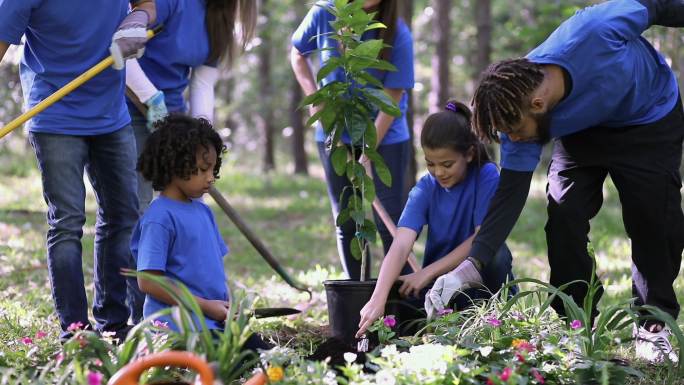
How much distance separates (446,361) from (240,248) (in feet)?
15.6

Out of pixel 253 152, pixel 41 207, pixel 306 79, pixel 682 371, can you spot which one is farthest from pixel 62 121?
pixel 253 152

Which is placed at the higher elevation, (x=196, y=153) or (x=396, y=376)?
(x=196, y=153)

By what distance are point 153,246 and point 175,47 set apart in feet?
3.95

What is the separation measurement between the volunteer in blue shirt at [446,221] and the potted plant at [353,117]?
152mm

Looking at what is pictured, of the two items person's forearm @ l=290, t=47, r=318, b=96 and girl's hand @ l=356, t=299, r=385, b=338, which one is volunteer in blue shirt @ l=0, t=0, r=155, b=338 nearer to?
person's forearm @ l=290, t=47, r=318, b=96

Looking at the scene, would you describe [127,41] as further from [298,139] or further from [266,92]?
[266,92]

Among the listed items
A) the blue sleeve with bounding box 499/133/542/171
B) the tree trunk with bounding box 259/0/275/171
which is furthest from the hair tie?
the tree trunk with bounding box 259/0/275/171

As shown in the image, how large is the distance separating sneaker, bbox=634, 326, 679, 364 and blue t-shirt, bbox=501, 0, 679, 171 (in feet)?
2.52

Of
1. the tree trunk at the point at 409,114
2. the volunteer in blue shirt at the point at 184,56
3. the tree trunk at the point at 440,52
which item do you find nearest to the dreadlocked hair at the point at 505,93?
the volunteer in blue shirt at the point at 184,56

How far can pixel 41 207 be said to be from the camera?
27.6 feet

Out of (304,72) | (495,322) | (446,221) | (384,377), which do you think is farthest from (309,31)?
(384,377)

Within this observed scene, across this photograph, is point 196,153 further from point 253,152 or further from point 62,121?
point 253,152

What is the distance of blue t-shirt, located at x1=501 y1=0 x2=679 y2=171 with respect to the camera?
317 cm

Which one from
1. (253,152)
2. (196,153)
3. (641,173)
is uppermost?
(196,153)
